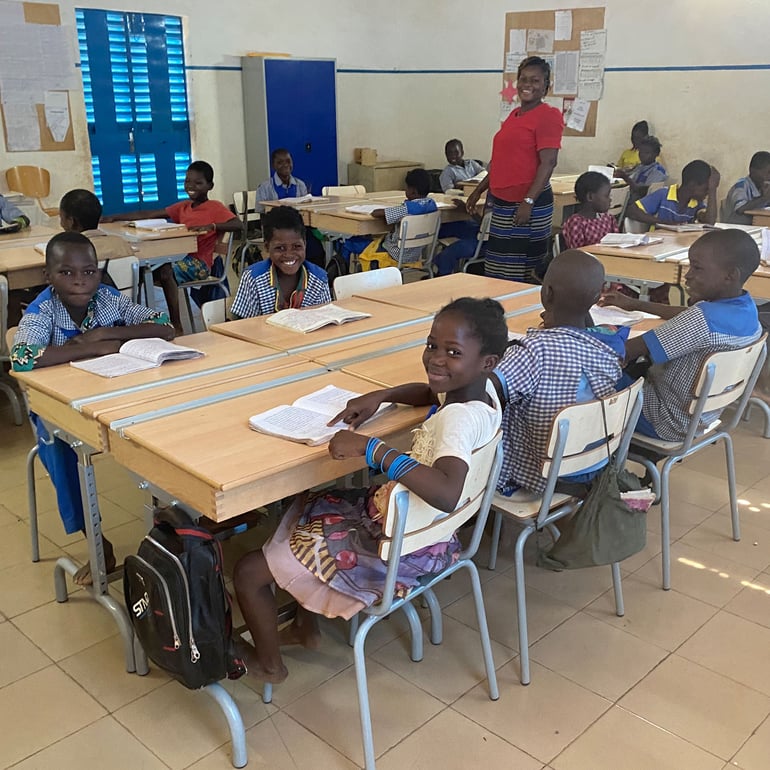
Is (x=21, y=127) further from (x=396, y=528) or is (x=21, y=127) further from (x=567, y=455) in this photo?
(x=396, y=528)

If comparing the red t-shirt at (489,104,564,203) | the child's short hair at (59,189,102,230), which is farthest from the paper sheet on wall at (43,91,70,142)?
the red t-shirt at (489,104,564,203)

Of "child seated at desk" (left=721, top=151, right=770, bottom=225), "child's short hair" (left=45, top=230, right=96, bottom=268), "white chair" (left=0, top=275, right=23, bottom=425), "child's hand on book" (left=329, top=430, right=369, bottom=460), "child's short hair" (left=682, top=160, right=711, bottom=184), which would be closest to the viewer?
"child's hand on book" (left=329, top=430, right=369, bottom=460)

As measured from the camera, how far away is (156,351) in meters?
2.35

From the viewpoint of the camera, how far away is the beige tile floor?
1.88 metres

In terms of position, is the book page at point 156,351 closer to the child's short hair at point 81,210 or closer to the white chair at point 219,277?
the child's short hair at point 81,210

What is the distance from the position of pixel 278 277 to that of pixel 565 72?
6.36m

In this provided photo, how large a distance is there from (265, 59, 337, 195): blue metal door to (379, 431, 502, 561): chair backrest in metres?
6.89

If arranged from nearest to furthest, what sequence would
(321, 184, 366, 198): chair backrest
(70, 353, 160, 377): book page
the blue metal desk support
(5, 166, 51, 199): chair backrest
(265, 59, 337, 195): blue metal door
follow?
1. the blue metal desk support
2. (70, 353, 160, 377): book page
3. (321, 184, 366, 198): chair backrest
4. (5, 166, 51, 199): chair backrest
5. (265, 59, 337, 195): blue metal door

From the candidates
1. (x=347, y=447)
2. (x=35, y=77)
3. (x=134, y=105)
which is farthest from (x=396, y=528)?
(x=134, y=105)

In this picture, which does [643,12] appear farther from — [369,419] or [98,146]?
[369,419]

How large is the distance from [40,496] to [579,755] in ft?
7.41

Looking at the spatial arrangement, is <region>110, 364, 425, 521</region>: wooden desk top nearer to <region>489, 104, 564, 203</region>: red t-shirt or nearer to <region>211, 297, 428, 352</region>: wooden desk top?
<region>211, 297, 428, 352</region>: wooden desk top

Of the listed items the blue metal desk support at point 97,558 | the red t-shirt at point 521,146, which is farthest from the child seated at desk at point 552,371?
the red t-shirt at point 521,146

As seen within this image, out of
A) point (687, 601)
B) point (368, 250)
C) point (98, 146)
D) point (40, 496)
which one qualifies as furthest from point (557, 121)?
point (98, 146)
